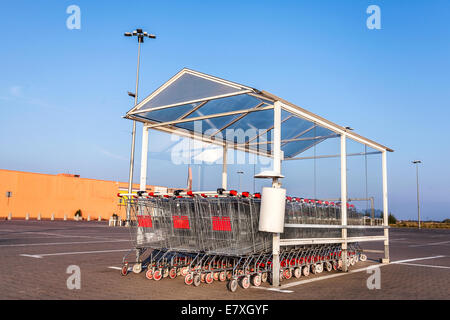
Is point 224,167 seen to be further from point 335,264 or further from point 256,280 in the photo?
point 256,280

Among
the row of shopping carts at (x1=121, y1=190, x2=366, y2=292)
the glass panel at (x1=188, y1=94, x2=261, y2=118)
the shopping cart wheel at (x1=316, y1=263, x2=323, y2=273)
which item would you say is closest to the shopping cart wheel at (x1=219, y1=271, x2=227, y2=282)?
the row of shopping carts at (x1=121, y1=190, x2=366, y2=292)

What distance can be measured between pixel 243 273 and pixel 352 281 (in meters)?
2.63

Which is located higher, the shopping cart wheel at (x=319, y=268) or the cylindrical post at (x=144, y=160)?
the cylindrical post at (x=144, y=160)

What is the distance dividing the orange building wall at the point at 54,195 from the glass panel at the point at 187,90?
3837 centimetres

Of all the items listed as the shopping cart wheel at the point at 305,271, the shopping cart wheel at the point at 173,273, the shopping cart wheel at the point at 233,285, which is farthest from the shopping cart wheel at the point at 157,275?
the shopping cart wheel at the point at 305,271

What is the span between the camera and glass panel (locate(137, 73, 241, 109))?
8.10m

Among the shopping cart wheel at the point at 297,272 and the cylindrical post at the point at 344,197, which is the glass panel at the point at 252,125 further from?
the shopping cart wheel at the point at 297,272

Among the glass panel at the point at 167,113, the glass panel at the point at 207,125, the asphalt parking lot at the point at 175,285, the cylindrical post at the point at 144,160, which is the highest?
the glass panel at the point at 167,113

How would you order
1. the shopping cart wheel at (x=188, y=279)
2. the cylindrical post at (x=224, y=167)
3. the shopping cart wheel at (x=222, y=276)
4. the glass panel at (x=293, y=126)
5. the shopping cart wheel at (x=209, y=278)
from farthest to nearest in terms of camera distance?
the cylindrical post at (x=224, y=167) < the glass panel at (x=293, y=126) < the shopping cart wheel at (x=222, y=276) < the shopping cart wheel at (x=209, y=278) < the shopping cart wheel at (x=188, y=279)

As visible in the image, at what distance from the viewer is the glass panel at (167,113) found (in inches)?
358

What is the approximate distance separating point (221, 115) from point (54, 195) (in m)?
41.8

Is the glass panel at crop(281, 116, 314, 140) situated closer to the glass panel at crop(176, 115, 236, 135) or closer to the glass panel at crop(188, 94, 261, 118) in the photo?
the glass panel at crop(176, 115, 236, 135)

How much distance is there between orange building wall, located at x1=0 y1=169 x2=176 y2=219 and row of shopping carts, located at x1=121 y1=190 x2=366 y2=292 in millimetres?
38823

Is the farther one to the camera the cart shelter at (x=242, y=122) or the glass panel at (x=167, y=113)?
the glass panel at (x=167, y=113)
